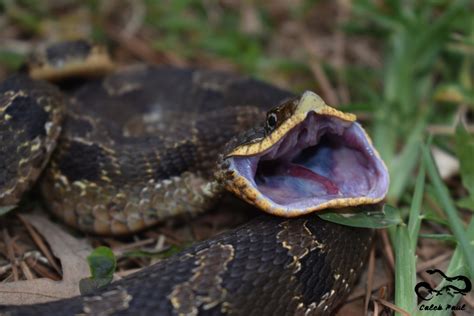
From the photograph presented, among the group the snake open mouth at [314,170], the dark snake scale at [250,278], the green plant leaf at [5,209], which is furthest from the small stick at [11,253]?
the snake open mouth at [314,170]

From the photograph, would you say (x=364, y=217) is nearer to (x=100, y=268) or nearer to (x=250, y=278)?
(x=250, y=278)

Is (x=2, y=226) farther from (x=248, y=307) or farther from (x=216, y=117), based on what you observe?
(x=248, y=307)

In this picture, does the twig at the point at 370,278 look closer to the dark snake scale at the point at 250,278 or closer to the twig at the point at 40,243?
the dark snake scale at the point at 250,278

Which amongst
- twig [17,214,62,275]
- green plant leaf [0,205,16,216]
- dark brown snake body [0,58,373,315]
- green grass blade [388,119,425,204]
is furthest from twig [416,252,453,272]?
green plant leaf [0,205,16,216]

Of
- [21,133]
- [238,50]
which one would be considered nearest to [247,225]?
[21,133]

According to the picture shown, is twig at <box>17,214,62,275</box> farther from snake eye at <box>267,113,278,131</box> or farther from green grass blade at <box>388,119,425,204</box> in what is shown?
green grass blade at <box>388,119,425,204</box>

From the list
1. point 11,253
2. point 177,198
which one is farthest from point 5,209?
point 177,198
